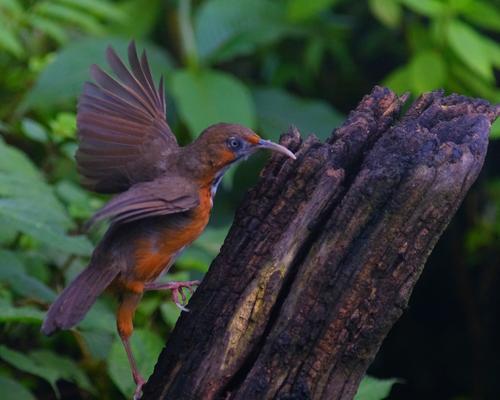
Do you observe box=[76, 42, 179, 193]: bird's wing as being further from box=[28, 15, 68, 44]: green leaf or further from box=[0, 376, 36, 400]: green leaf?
box=[28, 15, 68, 44]: green leaf

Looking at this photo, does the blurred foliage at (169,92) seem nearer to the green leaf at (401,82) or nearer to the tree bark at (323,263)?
the green leaf at (401,82)

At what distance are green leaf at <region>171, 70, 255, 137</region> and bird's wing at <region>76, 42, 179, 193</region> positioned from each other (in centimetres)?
176

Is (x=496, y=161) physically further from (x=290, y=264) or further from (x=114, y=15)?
(x=290, y=264)

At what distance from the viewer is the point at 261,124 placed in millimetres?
6023

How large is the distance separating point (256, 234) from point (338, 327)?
0.35m

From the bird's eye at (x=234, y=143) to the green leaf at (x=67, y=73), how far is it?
83.5 inches

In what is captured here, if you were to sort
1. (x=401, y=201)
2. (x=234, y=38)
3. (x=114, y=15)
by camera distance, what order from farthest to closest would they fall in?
1. (x=234, y=38)
2. (x=114, y=15)
3. (x=401, y=201)

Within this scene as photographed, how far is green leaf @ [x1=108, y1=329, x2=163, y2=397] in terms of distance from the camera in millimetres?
3570

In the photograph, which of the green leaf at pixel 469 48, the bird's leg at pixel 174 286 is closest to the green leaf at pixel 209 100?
the green leaf at pixel 469 48

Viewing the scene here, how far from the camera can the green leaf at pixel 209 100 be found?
538 centimetres

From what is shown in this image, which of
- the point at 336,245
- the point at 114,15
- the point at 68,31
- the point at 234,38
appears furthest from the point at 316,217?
the point at 68,31

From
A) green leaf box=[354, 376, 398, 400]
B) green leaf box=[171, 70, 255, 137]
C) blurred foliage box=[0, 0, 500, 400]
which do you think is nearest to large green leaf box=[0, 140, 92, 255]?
blurred foliage box=[0, 0, 500, 400]

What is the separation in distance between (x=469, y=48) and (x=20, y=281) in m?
2.54

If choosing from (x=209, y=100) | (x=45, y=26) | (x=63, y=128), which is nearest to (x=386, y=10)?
(x=209, y=100)
